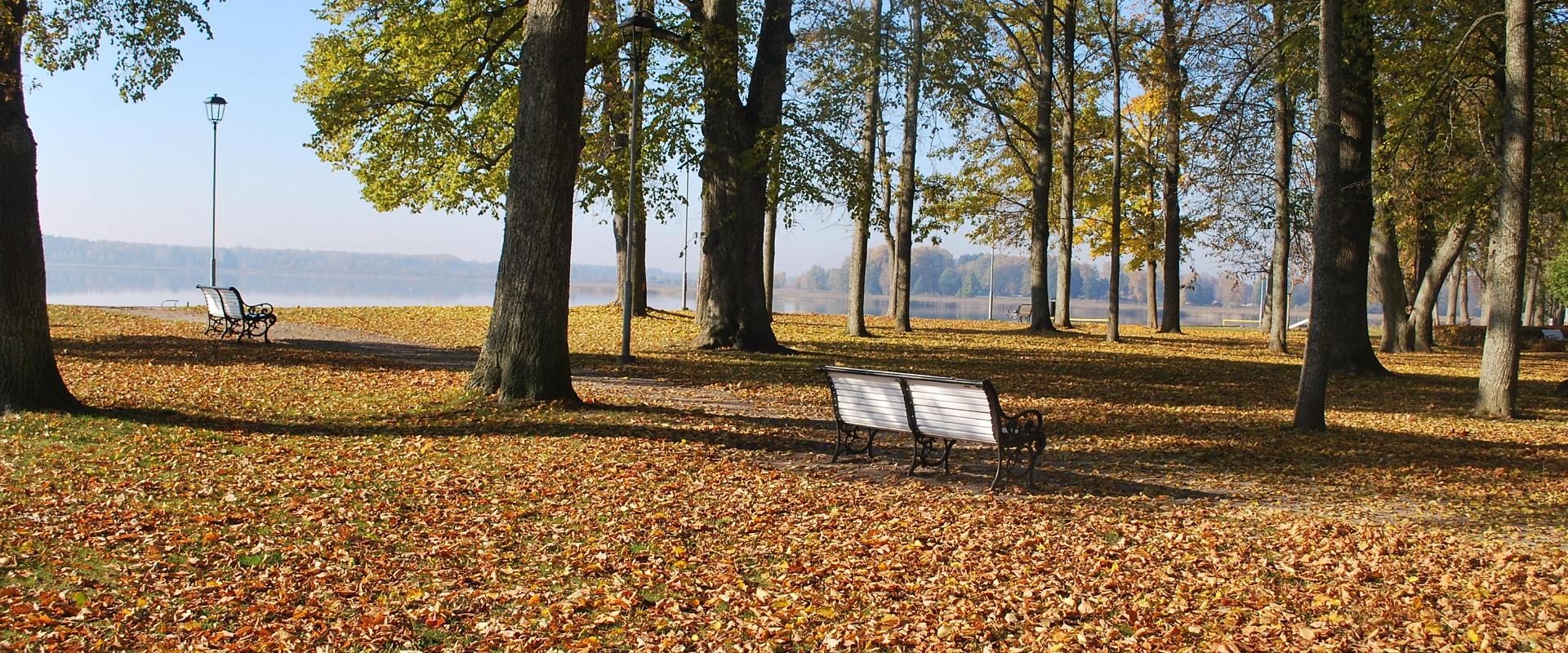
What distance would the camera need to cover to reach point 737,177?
17750 millimetres

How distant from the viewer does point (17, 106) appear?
29.1 feet

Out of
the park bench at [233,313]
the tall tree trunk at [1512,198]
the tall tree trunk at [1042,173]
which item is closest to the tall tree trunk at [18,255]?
the park bench at [233,313]

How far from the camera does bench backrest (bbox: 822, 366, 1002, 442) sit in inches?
299

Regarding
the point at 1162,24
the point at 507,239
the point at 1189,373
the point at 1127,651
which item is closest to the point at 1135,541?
the point at 1127,651

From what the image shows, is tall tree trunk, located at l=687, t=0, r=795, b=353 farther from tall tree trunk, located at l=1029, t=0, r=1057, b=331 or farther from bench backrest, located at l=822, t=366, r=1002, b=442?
tall tree trunk, located at l=1029, t=0, r=1057, b=331

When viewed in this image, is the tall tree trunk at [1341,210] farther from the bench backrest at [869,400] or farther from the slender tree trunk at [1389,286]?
the slender tree trunk at [1389,286]

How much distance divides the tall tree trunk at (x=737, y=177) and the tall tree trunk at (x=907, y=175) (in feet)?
7.30

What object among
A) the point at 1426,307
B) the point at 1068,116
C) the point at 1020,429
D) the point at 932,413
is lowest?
the point at 1020,429

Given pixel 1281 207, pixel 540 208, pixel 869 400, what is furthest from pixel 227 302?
pixel 1281 207

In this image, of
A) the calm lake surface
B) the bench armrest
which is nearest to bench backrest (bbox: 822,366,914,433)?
the bench armrest

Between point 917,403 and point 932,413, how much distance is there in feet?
0.45

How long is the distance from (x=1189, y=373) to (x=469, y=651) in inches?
621

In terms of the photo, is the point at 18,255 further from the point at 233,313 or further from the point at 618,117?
the point at 618,117

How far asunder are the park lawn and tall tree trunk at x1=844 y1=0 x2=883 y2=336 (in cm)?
681
